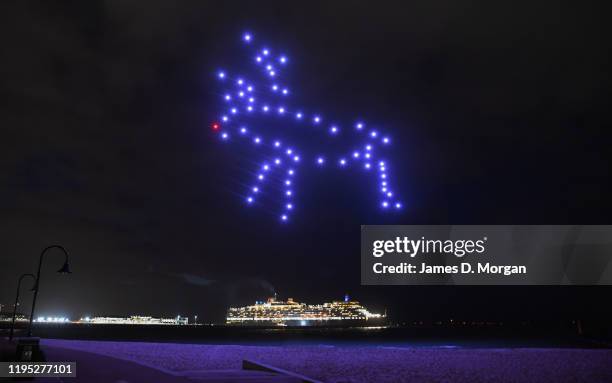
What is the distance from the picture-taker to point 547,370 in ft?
69.6

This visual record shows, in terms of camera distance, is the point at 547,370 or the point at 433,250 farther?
the point at 433,250

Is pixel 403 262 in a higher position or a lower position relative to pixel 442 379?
higher

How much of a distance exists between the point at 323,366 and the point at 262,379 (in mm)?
10677

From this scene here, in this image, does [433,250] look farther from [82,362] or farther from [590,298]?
[590,298]

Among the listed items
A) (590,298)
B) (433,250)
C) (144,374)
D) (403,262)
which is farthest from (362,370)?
(590,298)

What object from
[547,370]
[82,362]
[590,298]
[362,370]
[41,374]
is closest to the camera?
[41,374]

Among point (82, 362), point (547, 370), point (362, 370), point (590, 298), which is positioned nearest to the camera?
point (82, 362)

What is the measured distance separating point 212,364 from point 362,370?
6.39 m

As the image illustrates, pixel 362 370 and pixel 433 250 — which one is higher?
pixel 433 250

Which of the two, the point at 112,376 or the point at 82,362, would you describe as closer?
the point at 112,376

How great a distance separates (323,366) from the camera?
2145 centimetres

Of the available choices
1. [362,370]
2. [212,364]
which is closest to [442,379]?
[362,370]

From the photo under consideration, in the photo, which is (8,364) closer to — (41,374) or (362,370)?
(41,374)

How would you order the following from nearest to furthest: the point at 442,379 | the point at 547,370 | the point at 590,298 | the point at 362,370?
1. the point at 442,379
2. the point at 362,370
3. the point at 547,370
4. the point at 590,298
